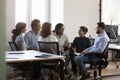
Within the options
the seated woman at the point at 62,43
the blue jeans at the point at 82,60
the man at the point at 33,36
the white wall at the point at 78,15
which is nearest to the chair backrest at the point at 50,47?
the man at the point at 33,36

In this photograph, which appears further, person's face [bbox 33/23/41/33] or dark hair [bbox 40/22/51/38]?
person's face [bbox 33/23/41/33]

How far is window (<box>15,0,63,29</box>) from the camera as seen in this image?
6.82 metres

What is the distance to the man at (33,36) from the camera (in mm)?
5274

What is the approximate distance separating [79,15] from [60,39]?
72.2 inches

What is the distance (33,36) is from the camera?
535cm

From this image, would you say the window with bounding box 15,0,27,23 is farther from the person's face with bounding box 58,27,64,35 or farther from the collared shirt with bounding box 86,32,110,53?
the collared shirt with bounding box 86,32,110,53

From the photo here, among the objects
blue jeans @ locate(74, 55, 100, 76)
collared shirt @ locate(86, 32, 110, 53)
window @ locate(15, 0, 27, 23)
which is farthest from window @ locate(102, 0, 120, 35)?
blue jeans @ locate(74, 55, 100, 76)

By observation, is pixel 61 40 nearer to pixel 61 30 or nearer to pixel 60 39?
pixel 60 39

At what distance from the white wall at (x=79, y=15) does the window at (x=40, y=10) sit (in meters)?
0.19

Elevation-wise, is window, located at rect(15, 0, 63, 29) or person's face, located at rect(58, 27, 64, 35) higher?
window, located at rect(15, 0, 63, 29)

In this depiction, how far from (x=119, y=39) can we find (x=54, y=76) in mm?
2479

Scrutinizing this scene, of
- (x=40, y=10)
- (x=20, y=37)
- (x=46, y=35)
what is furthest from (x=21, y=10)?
(x=20, y=37)

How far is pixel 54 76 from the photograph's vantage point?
533 centimetres

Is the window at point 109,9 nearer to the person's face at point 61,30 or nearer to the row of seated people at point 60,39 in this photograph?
the row of seated people at point 60,39
